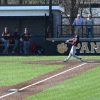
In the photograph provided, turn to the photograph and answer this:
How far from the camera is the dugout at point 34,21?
3581cm

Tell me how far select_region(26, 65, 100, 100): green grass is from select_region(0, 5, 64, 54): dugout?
14914 mm

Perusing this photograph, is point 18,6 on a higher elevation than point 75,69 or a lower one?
higher

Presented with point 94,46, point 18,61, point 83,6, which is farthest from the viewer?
point 83,6

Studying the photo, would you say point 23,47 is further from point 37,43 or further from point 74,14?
point 74,14

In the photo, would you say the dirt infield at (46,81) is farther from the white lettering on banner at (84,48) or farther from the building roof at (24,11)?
the building roof at (24,11)

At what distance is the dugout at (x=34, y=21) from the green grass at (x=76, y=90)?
14.9 m

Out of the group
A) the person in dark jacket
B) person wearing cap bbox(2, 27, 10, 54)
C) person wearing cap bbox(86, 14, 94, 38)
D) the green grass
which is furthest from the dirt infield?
person wearing cap bbox(2, 27, 10, 54)

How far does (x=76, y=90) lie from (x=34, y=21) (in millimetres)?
19684

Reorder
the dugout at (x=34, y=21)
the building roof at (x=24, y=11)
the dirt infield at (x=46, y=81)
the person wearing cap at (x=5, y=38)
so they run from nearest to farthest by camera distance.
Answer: the dirt infield at (x=46, y=81)
the person wearing cap at (x=5, y=38)
the dugout at (x=34, y=21)
the building roof at (x=24, y=11)

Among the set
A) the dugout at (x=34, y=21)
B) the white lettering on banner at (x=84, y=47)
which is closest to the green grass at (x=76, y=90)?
the white lettering on banner at (x=84, y=47)

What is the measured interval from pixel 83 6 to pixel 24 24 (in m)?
19.3

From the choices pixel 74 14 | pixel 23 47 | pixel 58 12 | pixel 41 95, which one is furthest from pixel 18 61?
pixel 74 14

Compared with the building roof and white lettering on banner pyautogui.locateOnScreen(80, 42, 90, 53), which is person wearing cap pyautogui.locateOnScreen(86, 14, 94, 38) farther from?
the building roof

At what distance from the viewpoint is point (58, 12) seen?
120 ft
